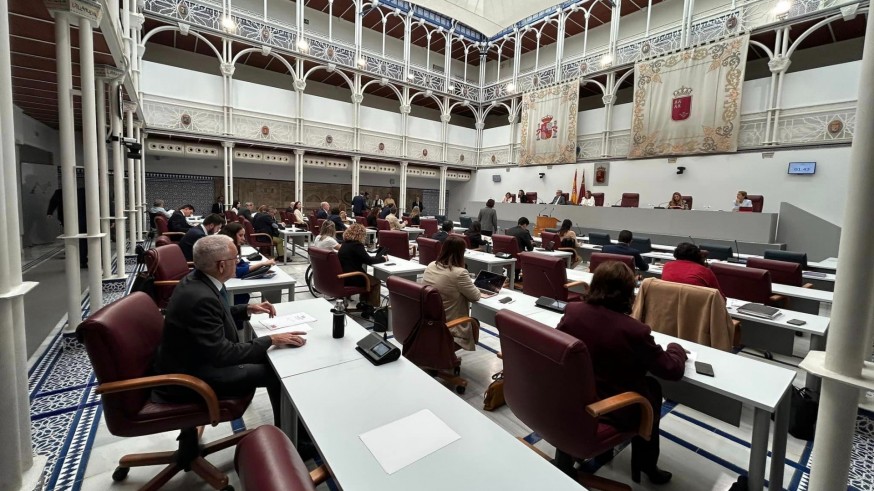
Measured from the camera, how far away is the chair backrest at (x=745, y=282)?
3.85 metres

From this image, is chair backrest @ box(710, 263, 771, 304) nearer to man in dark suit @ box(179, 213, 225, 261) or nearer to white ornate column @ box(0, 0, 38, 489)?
white ornate column @ box(0, 0, 38, 489)

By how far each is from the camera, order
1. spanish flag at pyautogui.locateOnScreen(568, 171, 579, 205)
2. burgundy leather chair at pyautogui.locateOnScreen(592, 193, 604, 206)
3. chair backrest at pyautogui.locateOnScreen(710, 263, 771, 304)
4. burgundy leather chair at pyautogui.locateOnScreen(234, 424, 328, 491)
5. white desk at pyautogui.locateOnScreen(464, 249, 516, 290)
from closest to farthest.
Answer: burgundy leather chair at pyautogui.locateOnScreen(234, 424, 328, 491), chair backrest at pyautogui.locateOnScreen(710, 263, 771, 304), white desk at pyautogui.locateOnScreen(464, 249, 516, 290), burgundy leather chair at pyautogui.locateOnScreen(592, 193, 604, 206), spanish flag at pyautogui.locateOnScreen(568, 171, 579, 205)

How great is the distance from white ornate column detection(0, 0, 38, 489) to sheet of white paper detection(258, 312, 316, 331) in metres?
1.07

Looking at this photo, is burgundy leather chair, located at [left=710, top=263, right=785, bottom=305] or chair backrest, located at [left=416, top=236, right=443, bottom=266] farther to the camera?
chair backrest, located at [left=416, top=236, right=443, bottom=266]

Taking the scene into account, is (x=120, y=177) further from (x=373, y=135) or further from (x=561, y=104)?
(x=561, y=104)

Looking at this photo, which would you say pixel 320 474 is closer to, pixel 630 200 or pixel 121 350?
pixel 121 350

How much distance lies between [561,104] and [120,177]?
547 inches

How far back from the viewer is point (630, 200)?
12.7 meters

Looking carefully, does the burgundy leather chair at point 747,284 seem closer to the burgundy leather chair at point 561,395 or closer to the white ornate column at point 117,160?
the burgundy leather chair at point 561,395

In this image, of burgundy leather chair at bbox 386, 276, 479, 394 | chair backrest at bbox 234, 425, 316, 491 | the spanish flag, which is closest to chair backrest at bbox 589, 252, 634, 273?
burgundy leather chair at bbox 386, 276, 479, 394

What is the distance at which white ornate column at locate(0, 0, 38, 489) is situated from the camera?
1.57 metres

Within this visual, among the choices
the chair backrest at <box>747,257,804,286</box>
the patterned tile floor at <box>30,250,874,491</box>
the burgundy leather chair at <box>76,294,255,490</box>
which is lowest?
the patterned tile floor at <box>30,250,874,491</box>

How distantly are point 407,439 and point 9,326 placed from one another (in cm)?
169

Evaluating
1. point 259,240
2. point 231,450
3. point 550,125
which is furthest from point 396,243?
point 550,125
